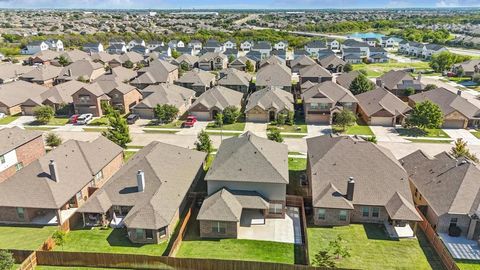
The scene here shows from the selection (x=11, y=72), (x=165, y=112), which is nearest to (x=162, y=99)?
(x=165, y=112)

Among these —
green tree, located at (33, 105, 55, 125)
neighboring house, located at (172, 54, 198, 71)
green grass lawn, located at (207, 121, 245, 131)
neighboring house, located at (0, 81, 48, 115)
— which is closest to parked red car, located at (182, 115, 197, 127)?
green grass lawn, located at (207, 121, 245, 131)

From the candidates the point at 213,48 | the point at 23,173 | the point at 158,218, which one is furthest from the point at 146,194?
the point at 213,48

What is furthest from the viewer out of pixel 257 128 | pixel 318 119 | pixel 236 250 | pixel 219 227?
pixel 318 119

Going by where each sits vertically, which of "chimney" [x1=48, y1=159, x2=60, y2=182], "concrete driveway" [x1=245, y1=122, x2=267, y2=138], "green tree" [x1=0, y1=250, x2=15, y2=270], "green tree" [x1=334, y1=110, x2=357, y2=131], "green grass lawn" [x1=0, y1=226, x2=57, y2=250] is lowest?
"green grass lawn" [x1=0, y1=226, x2=57, y2=250]

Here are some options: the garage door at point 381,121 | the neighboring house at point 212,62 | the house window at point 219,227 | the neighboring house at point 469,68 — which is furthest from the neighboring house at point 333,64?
the house window at point 219,227

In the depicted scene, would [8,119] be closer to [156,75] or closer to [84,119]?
[84,119]

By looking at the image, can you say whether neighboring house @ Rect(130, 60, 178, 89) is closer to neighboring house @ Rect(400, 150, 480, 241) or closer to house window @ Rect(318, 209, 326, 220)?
house window @ Rect(318, 209, 326, 220)
